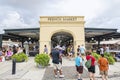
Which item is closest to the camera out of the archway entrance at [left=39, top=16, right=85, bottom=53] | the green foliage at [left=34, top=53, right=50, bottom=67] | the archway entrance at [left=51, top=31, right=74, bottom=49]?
the green foliage at [left=34, top=53, right=50, bottom=67]

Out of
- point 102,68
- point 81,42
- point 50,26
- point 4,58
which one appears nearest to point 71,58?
point 81,42

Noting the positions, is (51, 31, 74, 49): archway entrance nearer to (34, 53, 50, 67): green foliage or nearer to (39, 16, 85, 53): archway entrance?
(39, 16, 85, 53): archway entrance

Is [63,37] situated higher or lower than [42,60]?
higher

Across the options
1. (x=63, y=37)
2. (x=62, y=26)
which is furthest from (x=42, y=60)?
(x=63, y=37)

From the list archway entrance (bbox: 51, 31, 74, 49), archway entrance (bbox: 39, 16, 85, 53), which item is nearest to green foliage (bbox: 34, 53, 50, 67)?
→ archway entrance (bbox: 39, 16, 85, 53)

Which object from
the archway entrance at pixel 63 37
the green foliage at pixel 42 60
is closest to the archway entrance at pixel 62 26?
the archway entrance at pixel 63 37

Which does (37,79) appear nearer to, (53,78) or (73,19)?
(53,78)

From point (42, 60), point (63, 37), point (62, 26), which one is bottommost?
point (42, 60)

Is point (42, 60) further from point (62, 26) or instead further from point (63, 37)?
point (63, 37)

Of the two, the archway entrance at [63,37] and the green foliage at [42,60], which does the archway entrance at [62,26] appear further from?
the green foliage at [42,60]

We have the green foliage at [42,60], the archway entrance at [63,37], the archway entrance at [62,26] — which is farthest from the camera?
the archway entrance at [63,37]

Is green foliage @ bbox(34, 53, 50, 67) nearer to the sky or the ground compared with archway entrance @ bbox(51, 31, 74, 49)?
nearer to the ground

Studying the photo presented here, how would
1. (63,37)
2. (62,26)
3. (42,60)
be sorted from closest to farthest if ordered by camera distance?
1. (42,60)
2. (62,26)
3. (63,37)

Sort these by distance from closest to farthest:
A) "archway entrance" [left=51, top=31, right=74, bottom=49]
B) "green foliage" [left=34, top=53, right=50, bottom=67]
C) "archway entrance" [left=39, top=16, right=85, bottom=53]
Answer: "green foliage" [left=34, top=53, right=50, bottom=67] < "archway entrance" [left=39, top=16, right=85, bottom=53] < "archway entrance" [left=51, top=31, right=74, bottom=49]
